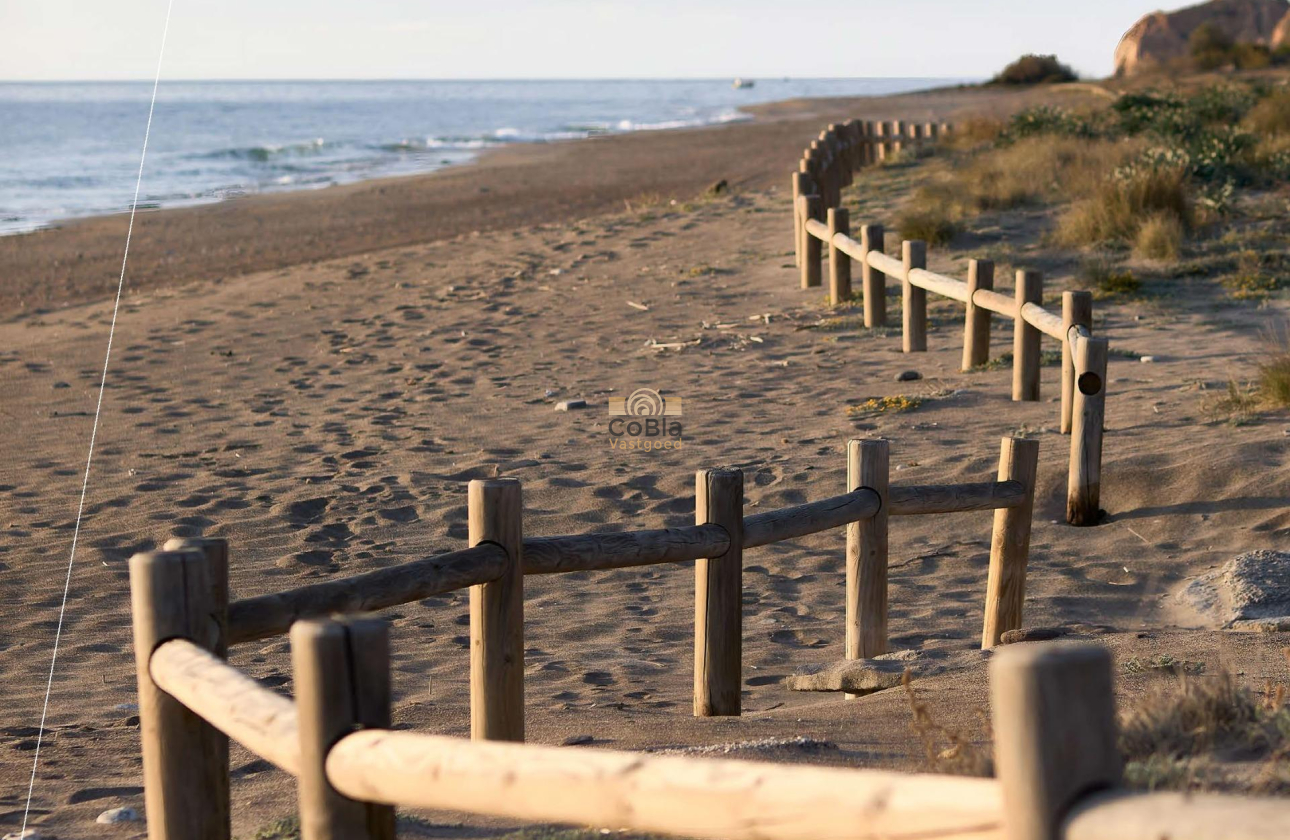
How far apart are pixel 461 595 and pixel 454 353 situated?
5.07 meters

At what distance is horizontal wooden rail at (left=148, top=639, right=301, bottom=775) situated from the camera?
2381mm

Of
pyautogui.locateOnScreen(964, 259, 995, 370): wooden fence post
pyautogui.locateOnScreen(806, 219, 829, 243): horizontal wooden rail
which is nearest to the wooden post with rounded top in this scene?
pyautogui.locateOnScreen(806, 219, 829, 243): horizontal wooden rail

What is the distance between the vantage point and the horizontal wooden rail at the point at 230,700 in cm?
238

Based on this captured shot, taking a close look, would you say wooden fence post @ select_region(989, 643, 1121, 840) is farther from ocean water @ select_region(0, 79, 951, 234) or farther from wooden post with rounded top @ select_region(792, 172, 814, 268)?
wooden post with rounded top @ select_region(792, 172, 814, 268)

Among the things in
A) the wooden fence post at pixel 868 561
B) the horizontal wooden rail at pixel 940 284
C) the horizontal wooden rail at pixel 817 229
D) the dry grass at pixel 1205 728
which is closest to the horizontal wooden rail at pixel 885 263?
the horizontal wooden rail at pixel 940 284

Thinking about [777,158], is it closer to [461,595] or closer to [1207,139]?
[1207,139]

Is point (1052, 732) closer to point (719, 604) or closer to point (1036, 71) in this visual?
point (719, 604)

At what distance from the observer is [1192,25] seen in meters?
67.9

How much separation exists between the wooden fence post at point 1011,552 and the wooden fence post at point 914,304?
182 inches

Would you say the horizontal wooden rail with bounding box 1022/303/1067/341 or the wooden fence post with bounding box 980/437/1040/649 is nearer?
the wooden fence post with bounding box 980/437/1040/649

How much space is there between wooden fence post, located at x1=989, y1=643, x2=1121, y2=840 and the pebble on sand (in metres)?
2.97

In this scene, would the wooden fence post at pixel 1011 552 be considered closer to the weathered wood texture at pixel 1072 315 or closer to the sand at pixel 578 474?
the sand at pixel 578 474

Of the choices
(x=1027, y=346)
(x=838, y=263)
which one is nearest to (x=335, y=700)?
(x=1027, y=346)

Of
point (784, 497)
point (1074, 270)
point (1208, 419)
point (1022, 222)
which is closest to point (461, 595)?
point (784, 497)
